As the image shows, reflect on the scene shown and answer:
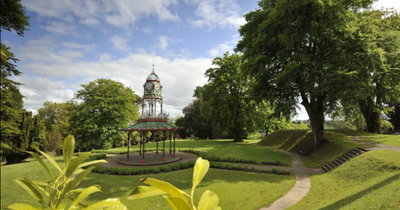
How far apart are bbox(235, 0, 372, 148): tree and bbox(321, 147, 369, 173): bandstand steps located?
426 cm

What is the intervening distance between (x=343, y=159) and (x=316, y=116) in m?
6.20

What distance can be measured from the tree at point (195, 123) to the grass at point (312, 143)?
16.0 m

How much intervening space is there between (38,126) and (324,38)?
3766cm

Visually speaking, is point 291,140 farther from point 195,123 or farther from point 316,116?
point 195,123

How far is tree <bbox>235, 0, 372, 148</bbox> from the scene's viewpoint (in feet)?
47.6

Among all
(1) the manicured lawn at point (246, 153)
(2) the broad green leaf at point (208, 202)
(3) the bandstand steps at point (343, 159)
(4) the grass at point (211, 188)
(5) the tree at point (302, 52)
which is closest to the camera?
(2) the broad green leaf at point (208, 202)

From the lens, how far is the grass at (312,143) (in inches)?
593

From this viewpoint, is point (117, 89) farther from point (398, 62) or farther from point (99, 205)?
point (398, 62)

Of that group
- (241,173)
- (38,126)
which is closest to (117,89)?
(38,126)

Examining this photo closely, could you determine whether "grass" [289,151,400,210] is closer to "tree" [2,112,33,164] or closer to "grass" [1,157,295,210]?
"grass" [1,157,295,210]

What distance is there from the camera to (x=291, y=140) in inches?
956

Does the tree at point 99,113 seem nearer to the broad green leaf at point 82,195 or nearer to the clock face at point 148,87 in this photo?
the clock face at point 148,87

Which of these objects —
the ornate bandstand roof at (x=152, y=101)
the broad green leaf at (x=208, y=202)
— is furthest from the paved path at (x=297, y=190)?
the ornate bandstand roof at (x=152, y=101)

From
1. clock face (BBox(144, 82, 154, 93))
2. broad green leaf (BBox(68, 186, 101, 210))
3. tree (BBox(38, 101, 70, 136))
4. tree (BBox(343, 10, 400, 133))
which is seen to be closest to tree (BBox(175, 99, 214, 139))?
clock face (BBox(144, 82, 154, 93))
